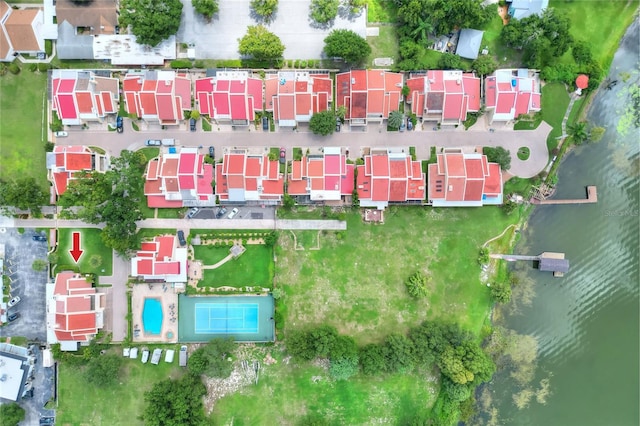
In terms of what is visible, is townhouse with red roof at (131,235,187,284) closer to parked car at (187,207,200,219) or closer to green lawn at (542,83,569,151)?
parked car at (187,207,200,219)

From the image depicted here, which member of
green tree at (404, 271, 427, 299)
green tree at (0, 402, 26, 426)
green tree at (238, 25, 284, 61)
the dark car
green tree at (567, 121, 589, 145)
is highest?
green tree at (238, 25, 284, 61)

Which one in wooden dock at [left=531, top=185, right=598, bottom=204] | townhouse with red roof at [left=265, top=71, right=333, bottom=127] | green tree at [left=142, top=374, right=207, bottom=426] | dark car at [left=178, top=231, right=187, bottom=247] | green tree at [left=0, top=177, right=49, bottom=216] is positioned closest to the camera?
green tree at [left=142, top=374, right=207, bottom=426]

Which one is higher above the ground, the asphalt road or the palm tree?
the palm tree

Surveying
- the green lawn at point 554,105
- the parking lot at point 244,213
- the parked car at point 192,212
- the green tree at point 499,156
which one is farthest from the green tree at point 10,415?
the green lawn at point 554,105

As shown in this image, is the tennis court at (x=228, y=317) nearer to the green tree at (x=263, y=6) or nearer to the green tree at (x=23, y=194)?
the green tree at (x=23, y=194)

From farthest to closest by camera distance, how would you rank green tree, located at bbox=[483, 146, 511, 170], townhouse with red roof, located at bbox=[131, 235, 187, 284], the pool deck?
1. the pool deck
2. green tree, located at bbox=[483, 146, 511, 170]
3. townhouse with red roof, located at bbox=[131, 235, 187, 284]

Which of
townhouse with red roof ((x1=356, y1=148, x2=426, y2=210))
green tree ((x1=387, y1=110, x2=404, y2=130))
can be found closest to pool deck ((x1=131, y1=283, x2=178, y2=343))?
townhouse with red roof ((x1=356, y1=148, x2=426, y2=210))
